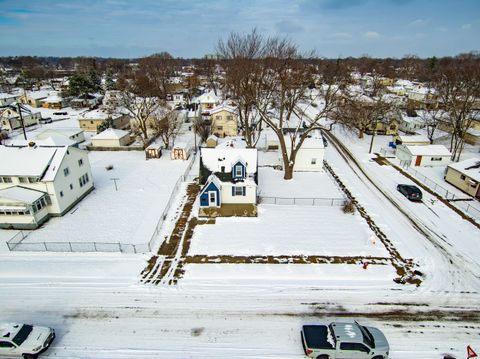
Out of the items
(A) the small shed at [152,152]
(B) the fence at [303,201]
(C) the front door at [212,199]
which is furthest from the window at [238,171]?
(A) the small shed at [152,152]

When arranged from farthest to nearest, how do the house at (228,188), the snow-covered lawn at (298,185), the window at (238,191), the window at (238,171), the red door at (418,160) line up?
the red door at (418,160) → the snow-covered lawn at (298,185) → the window at (238,171) → the window at (238,191) → the house at (228,188)

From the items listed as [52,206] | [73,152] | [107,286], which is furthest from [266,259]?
[73,152]

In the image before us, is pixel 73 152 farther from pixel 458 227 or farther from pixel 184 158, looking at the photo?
pixel 458 227

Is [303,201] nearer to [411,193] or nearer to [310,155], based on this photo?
[310,155]

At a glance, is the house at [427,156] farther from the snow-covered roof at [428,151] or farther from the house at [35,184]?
the house at [35,184]

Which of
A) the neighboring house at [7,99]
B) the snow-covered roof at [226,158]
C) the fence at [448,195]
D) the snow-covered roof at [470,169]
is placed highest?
the neighboring house at [7,99]

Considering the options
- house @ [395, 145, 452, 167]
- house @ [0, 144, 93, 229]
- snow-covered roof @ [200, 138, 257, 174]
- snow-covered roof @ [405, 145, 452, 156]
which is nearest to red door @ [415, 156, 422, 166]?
house @ [395, 145, 452, 167]
